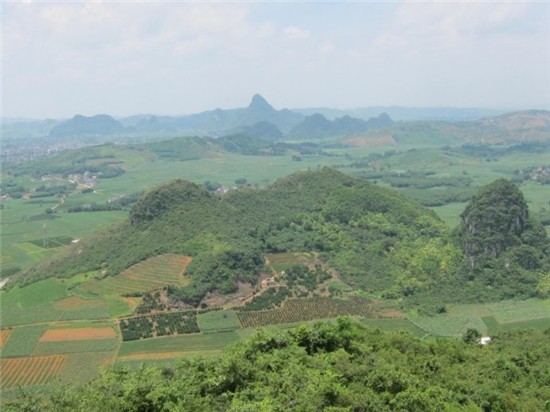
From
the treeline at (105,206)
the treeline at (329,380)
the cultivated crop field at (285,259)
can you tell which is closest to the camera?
the treeline at (329,380)

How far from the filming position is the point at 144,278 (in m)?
50.9

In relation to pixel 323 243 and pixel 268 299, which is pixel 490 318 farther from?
pixel 323 243

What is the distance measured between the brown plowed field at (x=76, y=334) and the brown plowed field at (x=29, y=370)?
2.79 metres

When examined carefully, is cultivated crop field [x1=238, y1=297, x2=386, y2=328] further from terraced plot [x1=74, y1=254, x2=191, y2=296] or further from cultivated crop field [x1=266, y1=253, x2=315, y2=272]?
terraced plot [x1=74, y1=254, x2=191, y2=296]

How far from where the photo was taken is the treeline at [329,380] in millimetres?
19188

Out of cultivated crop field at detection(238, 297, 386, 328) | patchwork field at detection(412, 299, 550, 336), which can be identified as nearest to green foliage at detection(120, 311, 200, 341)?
cultivated crop field at detection(238, 297, 386, 328)

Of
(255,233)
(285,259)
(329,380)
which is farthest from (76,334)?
(329,380)

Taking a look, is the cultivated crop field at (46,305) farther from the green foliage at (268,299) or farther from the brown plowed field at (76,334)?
the green foliage at (268,299)

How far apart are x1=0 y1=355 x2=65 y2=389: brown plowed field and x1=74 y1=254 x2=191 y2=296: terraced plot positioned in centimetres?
1116

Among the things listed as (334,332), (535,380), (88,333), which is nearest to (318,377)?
(334,332)

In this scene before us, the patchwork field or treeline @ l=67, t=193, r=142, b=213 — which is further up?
treeline @ l=67, t=193, r=142, b=213

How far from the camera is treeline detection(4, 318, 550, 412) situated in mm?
19188

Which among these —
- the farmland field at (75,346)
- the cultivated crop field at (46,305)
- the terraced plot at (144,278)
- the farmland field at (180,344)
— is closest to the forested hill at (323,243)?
the terraced plot at (144,278)

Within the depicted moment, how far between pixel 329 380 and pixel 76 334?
28334mm
